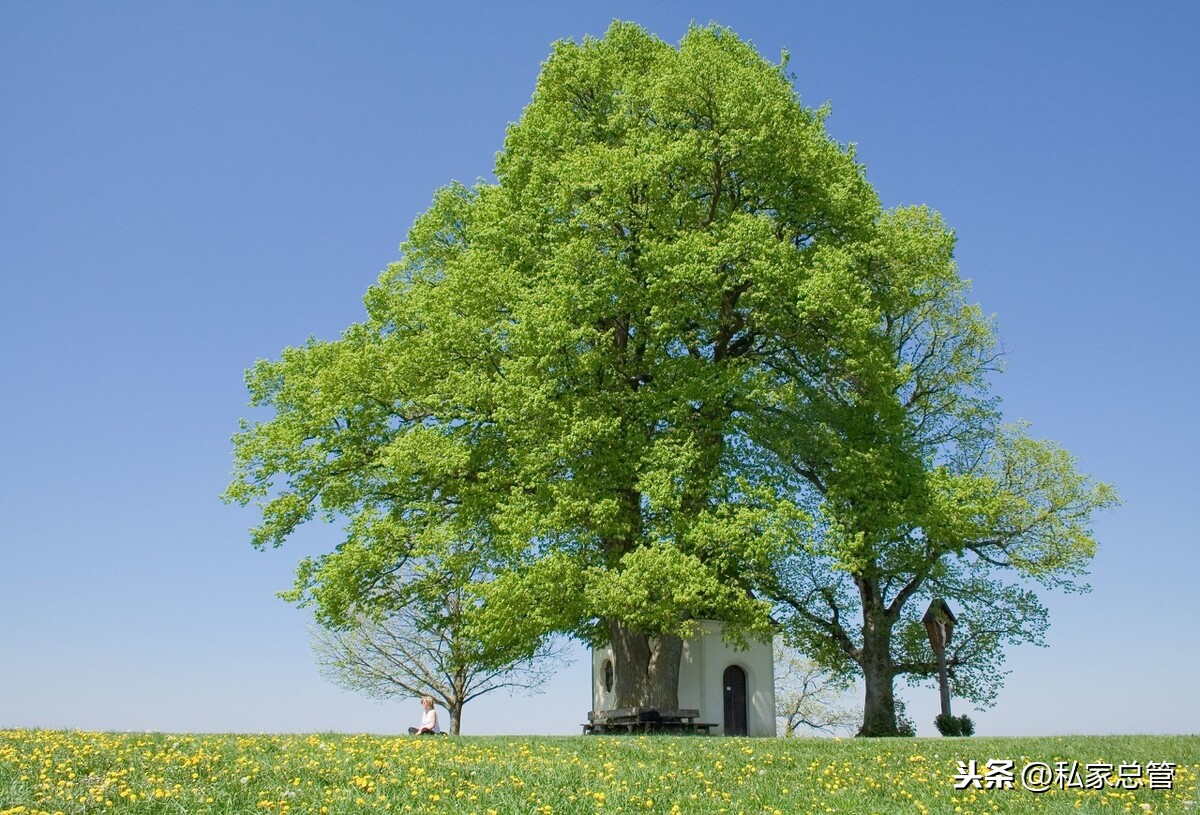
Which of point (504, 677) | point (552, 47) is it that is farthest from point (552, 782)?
point (504, 677)

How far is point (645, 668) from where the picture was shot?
81.1ft

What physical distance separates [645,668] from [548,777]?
42.7 ft

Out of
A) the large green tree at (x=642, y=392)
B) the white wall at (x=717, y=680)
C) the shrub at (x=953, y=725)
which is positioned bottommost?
the shrub at (x=953, y=725)

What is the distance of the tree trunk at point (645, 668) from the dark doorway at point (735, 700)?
3668 millimetres

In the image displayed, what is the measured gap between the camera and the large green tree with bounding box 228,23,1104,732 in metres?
22.7

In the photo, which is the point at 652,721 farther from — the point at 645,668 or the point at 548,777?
the point at 548,777

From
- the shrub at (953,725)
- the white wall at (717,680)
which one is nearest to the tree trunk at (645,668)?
the white wall at (717,680)

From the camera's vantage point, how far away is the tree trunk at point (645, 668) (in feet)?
79.5

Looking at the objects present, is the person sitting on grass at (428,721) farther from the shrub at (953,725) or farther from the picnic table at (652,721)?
the shrub at (953,725)

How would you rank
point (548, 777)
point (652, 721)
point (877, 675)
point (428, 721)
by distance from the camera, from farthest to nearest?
point (877, 675), point (428, 721), point (652, 721), point (548, 777)

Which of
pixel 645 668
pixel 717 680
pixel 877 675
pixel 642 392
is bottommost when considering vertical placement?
pixel 717 680

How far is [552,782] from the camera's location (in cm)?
1170

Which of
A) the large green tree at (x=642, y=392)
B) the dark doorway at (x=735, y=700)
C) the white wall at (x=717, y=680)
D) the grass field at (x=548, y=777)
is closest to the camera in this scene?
the grass field at (x=548, y=777)

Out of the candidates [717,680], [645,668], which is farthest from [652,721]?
[717,680]
